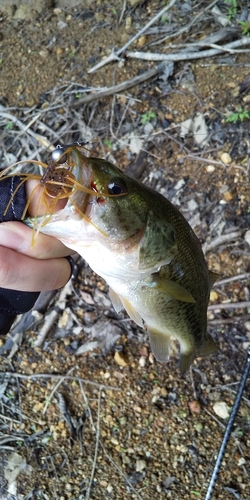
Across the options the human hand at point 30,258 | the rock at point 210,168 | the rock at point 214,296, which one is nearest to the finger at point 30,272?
the human hand at point 30,258

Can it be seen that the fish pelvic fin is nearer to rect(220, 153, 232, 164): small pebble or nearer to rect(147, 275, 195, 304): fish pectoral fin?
rect(147, 275, 195, 304): fish pectoral fin

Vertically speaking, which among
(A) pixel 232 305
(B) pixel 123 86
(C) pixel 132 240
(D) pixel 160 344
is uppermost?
(C) pixel 132 240

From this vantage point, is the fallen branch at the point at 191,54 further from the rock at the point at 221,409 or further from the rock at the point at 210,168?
the rock at the point at 221,409

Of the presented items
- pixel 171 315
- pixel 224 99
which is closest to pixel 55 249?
pixel 171 315

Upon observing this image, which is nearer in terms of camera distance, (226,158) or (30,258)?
(30,258)

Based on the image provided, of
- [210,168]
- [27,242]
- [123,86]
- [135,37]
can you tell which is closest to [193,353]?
[27,242]

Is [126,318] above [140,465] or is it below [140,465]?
above

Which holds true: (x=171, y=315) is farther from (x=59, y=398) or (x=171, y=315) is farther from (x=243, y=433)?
(x=59, y=398)

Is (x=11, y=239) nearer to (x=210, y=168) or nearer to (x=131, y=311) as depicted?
(x=131, y=311)
